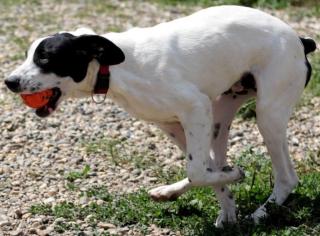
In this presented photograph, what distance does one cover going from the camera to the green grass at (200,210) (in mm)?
6168

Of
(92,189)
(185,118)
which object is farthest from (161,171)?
(185,118)

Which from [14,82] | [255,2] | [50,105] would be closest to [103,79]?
[50,105]

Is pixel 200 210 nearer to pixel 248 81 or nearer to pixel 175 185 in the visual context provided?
pixel 175 185

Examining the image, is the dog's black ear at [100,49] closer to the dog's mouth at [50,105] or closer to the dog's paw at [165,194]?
the dog's mouth at [50,105]

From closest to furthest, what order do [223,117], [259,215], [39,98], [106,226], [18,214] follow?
1. [39,98]
2. [259,215]
3. [106,226]
4. [223,117]
5. [18,214]

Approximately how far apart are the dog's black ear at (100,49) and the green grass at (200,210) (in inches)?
47.7

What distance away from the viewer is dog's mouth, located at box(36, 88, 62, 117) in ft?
19.9

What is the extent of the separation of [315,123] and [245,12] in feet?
8.45

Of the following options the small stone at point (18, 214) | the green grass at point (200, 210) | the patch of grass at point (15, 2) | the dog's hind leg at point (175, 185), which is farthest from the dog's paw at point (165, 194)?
the patch of grass at point (15, 2)

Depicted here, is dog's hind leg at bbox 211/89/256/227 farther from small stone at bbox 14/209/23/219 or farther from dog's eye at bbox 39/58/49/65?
small stone at bbox 14/209/23/219

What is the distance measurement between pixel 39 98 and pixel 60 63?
0.27m

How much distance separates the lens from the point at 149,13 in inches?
516

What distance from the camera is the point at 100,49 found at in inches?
236

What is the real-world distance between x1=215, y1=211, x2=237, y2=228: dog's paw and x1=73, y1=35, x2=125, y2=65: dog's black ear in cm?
131
